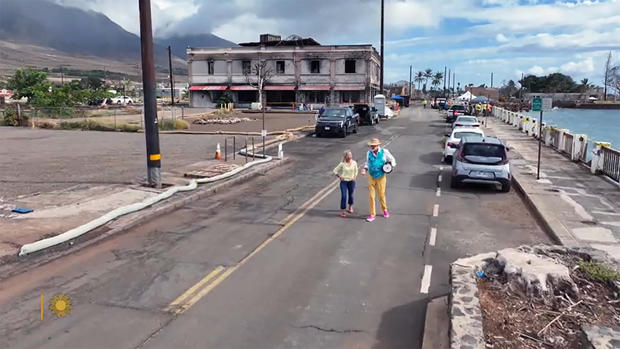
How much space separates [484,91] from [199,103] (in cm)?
9623

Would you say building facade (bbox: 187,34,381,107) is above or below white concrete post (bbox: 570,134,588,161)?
above

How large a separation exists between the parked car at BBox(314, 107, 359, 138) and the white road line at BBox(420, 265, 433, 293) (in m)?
24.7

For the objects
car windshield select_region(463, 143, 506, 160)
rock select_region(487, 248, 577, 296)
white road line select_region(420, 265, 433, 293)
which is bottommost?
white road line select_region(420, 265, 433, 293)

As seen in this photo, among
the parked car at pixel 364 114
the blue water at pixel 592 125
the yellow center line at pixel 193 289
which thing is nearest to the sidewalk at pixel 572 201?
the yellow center line at pixel 193 289

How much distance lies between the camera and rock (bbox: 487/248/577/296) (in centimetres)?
548

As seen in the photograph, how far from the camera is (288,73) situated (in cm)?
7275

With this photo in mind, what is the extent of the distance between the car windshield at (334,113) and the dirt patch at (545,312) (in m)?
28.3

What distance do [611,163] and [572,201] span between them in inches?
193

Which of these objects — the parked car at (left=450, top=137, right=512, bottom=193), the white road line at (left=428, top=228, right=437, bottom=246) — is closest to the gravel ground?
the white road line at (left=428, top=228, right=437, bottom=246)

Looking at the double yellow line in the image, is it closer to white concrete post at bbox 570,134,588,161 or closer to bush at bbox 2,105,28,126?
white concrete post at bbox 570,134,588,161

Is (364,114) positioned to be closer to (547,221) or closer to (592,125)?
(547,221)

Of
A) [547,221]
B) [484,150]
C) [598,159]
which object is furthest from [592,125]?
[547,221]

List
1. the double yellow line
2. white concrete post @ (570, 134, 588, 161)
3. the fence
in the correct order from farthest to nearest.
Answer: white concrete post @ (570, 134, 588, 161) → the fence → the double yellow line

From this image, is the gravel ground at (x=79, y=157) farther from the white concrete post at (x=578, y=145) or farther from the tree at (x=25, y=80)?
the tree at (x=25, y=80)
